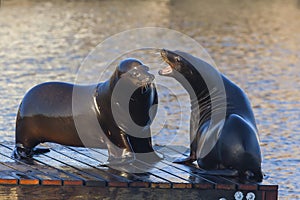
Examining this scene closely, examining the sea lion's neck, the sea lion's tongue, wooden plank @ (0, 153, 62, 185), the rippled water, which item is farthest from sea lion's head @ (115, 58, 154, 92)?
the rippled water

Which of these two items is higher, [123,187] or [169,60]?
[169,60]

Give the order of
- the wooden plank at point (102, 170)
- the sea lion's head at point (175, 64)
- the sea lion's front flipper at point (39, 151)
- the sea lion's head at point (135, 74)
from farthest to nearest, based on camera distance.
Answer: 1. the sea lion's front flipper at point (39, 151)
2. the sea lion's head at point (175, 64)
3. the sea lion's head at point (135, 74)
4. the wooden plank at point (102, 170)

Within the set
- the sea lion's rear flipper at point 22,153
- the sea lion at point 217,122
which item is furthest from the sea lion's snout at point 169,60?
the sea lion's rear flipper at point 22,153

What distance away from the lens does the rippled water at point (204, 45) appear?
10.8 metres

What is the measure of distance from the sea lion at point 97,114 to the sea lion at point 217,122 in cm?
37

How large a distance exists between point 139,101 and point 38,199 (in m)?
1.08

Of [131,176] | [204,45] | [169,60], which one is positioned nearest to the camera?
[131,176]

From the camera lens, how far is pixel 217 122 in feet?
22.8

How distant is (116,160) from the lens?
22.6ft

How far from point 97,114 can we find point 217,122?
95cm

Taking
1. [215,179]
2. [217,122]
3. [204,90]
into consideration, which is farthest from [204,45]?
[215,179]

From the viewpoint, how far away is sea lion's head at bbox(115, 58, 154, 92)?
6723mm

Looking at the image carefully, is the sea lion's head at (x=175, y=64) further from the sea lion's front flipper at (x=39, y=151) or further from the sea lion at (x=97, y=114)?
the sea lion's front flipper at (x=39, y=151)

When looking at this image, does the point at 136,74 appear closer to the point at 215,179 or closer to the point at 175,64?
the point at 175,64
